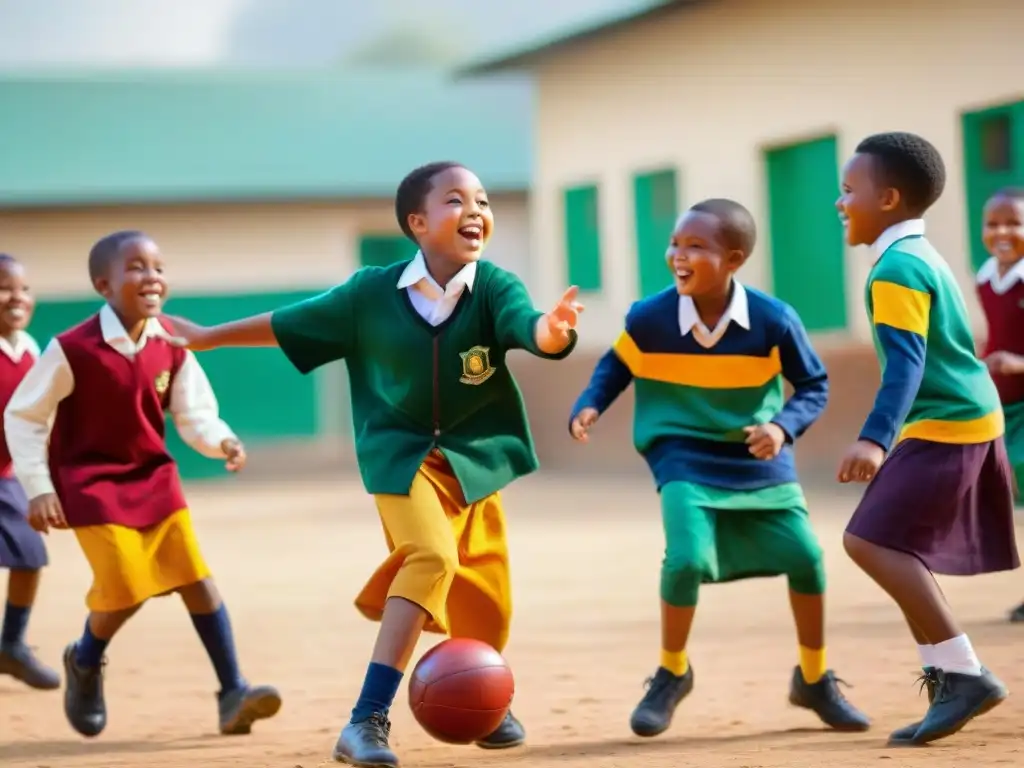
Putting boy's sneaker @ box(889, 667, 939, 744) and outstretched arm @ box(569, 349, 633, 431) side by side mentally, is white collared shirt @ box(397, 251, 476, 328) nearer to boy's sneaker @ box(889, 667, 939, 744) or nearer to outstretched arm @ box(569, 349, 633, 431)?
outstretched arm @ box(569, 349, 633, 431)

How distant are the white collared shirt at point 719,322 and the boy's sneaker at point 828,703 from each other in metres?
1.08

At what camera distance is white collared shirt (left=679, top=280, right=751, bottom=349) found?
20.4ft

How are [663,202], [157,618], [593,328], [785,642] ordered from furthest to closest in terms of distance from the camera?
1. [593,328]
2. [663,202]
3. [157,618]
4. [785,642]

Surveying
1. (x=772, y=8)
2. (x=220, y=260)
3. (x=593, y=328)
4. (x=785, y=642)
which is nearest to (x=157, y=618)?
(x=785, y=642)

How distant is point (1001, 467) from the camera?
19.0ft

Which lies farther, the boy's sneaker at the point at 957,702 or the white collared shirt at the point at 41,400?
the white collared shirt at the point at 41,400

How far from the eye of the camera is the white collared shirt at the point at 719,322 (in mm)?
6230

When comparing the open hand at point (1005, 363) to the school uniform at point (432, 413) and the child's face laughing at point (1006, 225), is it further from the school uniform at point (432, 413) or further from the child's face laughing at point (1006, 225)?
the school uniform at point (432, 413)

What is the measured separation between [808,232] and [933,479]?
40.4ft

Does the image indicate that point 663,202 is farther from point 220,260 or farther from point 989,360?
point 989,360

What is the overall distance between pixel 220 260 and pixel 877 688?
1844 cm

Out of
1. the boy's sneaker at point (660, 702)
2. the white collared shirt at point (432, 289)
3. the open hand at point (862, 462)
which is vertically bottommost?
the boy's sneaker at point (660, 702)

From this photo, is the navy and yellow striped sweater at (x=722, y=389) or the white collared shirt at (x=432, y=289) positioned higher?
the white collared shirt at (x=432, y=289)

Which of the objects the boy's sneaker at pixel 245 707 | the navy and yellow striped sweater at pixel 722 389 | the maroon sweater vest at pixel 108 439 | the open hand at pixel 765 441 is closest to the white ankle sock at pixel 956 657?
the open hand at pixel 765 441
